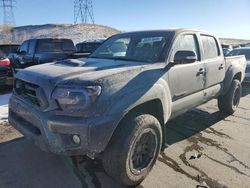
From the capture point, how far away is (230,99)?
604 centimetres

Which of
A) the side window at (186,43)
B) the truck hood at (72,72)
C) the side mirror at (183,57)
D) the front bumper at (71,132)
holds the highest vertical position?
the side window at (186,43)

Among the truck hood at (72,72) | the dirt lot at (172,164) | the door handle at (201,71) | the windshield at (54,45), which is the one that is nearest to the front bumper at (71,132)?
the truck hood at (72,72)

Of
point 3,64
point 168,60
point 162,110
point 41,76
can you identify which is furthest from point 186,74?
point 3,64

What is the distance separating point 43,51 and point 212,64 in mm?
6576

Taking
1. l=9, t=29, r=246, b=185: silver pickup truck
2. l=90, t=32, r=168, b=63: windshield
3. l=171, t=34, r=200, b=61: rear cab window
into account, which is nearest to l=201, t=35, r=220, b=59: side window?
l=171, t=34, r=200, b=61: rear cab window

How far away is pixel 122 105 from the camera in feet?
9.71

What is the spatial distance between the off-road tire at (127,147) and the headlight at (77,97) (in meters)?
0.53

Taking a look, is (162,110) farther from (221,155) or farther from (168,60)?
(221,155)

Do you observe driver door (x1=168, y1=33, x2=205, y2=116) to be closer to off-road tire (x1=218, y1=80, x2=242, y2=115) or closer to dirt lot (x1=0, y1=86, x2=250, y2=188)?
dirt lot (x1=0, y1=86, x2=250, y2=188)

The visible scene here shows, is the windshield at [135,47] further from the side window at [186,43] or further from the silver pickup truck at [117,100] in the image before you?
the side window at [186,43]

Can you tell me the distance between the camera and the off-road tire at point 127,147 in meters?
3.02

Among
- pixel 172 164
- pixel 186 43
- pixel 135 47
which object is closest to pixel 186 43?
pixel 186 43

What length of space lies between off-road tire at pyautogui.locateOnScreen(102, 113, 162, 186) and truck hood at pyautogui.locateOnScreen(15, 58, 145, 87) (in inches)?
24.2

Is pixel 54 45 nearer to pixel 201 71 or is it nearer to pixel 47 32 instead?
pixel 201 71
